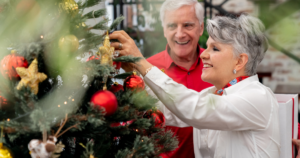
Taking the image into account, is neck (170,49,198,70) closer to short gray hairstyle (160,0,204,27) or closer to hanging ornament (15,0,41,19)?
short gray hairstyle (160,0,204,27)

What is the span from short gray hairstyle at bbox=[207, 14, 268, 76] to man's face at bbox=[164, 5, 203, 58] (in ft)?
1.56

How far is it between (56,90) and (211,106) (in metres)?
0.54

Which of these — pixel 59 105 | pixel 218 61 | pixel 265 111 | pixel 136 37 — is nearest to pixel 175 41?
pixel 218 61

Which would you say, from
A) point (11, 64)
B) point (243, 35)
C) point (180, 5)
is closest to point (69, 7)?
point (11, 64)

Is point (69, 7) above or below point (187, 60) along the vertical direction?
above

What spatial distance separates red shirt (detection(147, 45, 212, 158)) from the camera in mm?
1465

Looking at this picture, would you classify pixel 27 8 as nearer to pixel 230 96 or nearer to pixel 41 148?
pixel 41 148

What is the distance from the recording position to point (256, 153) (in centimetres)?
105

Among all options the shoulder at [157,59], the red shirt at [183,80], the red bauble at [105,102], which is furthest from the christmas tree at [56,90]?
the shoulder at [157,59]

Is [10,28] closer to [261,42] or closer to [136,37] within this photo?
[261,42]

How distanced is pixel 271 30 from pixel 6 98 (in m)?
0.62

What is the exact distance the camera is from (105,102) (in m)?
0.67

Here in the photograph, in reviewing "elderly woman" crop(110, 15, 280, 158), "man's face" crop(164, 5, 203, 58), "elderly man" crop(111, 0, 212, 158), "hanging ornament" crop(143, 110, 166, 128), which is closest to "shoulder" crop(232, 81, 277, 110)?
"elderly woman" crop(110, 15, 280, 158)

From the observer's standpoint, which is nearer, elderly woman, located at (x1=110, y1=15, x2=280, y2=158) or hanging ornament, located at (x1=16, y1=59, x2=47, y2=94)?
hanging ornament, located at (x1=16, y1=59, x2=47, y2=94)
